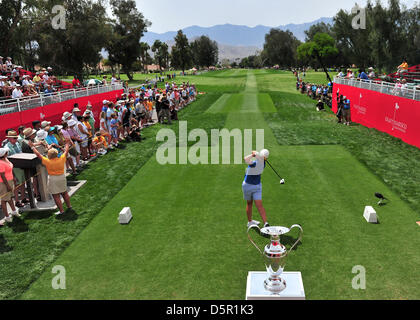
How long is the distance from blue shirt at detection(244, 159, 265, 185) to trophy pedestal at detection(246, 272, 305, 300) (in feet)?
7.18

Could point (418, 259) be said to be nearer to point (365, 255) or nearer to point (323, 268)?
point (365, 255)

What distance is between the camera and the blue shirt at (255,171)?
23.9 feet

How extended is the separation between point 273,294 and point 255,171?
277 centimetres

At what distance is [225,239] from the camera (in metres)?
7.46

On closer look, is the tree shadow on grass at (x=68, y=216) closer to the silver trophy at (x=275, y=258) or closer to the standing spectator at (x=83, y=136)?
the standing spectator at (x=83, y=136)

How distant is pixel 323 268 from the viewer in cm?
624

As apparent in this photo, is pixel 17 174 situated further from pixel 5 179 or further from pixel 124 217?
pixel 124 217

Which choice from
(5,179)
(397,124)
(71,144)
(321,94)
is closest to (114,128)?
(71,144)

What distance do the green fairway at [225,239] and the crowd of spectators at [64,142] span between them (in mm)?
1940

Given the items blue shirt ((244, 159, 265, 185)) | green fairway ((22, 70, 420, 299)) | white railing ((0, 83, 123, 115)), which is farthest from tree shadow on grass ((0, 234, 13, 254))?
white railing ((0, 83, 123, 115))

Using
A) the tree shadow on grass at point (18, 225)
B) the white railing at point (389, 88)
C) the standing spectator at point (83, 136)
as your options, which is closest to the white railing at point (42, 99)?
the standing spectator at point (83, 136)

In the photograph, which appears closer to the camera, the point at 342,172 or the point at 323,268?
the point at 323,268

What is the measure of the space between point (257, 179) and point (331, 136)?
11.7 meters
